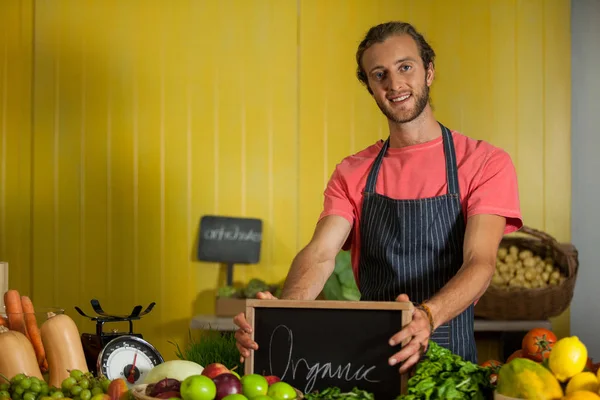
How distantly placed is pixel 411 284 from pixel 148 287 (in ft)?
8.02

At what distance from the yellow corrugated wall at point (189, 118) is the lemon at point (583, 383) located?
9.72 ft

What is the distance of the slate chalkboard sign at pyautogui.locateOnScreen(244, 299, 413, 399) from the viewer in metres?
1.69

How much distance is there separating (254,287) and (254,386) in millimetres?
2652

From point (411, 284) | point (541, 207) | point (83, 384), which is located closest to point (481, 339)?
point (541, 207)

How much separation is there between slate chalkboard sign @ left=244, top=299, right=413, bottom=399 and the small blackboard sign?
262 centimetres

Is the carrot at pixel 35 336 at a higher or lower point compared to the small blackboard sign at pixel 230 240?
lower

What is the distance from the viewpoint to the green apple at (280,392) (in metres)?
1.53

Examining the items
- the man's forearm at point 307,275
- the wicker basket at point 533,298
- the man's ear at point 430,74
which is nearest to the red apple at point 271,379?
the man's forearm at point 307,275

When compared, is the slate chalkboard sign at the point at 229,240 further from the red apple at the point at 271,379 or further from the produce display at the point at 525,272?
the red apple at the point at 271,379

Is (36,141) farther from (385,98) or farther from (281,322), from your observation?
(281,322)

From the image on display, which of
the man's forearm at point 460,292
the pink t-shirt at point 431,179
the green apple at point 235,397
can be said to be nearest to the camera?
the green apple at point 235,397

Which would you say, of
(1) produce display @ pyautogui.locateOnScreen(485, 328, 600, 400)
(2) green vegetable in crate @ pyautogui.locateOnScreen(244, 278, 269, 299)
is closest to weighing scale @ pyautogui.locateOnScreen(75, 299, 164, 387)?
(1) produce display @ pyautogui.locateOnScreen(485, 328, 600, 400)

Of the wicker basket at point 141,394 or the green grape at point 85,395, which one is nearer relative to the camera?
the wicker basket at point 141,394

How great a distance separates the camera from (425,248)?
2.34 m
